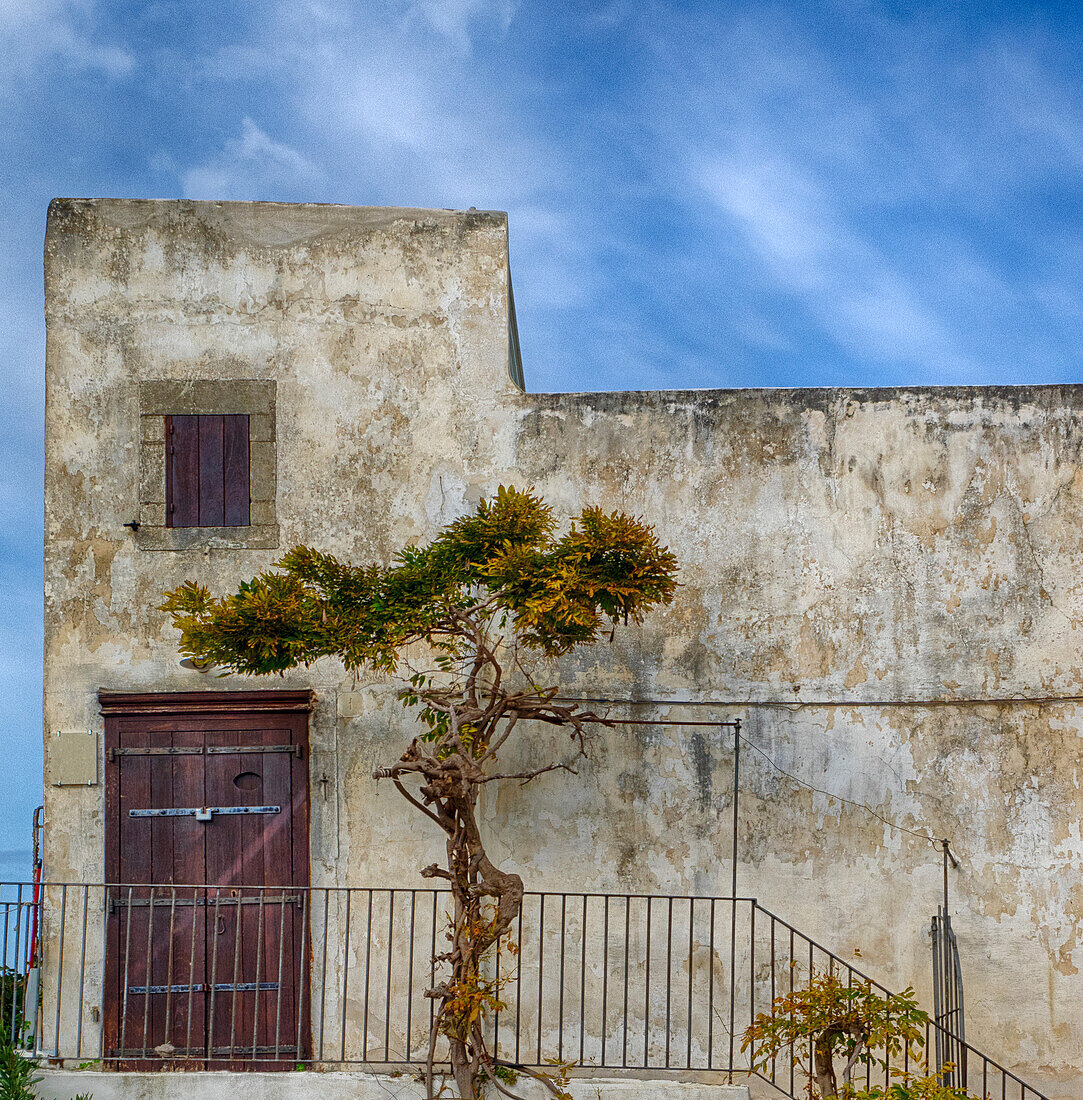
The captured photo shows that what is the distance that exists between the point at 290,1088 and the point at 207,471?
3.57 m

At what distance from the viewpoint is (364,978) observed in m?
6.82

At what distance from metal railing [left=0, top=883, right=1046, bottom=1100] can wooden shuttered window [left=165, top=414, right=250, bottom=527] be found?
225 cm

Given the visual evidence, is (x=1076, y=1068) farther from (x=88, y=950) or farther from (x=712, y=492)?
(x=88, y=950)

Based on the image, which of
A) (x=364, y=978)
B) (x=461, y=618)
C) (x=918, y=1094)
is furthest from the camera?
(x=364, y=978)

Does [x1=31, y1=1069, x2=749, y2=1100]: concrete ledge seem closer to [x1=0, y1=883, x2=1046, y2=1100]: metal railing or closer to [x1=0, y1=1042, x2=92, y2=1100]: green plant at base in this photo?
[x1=0, y1=1042, x2=92, y2=1100]: green plant at base

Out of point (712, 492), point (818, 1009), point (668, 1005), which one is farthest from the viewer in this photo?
point (712, 492)

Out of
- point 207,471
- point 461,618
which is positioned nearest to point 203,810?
point 207,471

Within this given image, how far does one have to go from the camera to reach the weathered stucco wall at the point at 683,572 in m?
6.92

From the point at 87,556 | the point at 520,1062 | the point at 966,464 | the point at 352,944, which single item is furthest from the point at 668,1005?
the point at 87,556

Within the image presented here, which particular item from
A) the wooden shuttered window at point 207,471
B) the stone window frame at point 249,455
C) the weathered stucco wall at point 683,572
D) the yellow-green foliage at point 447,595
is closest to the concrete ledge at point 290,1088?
the weathered stucco wall at point 683,572

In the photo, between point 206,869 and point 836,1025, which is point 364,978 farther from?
point 836,1025

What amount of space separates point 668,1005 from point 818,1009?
4.22ft

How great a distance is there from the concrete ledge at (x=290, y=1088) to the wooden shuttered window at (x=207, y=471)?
3.12 meters

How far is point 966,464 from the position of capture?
7.20 metres
